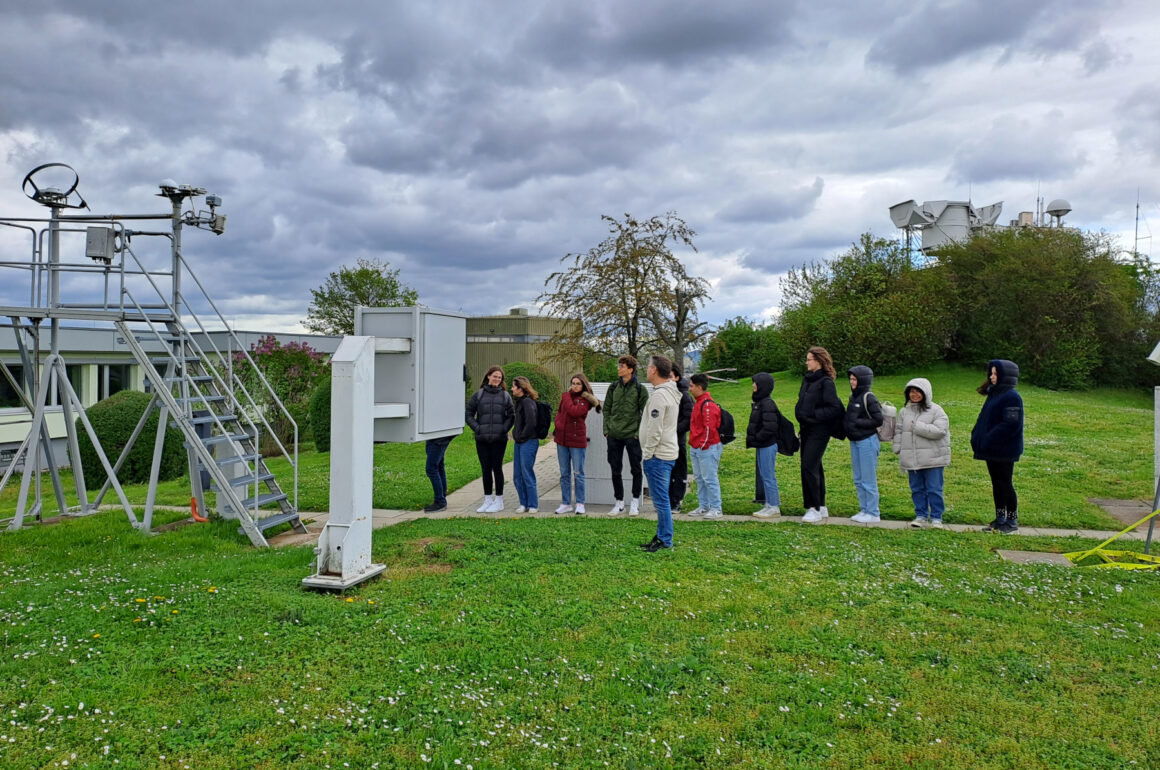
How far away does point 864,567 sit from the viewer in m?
6.89

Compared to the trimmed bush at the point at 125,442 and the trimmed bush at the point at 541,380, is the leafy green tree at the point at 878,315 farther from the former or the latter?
the trimmed bush at the point at 125,442

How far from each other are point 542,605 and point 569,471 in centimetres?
491

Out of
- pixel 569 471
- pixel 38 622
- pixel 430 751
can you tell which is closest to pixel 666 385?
pixel 569 471

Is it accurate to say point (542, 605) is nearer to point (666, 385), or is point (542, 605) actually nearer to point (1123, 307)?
point (666, 385)

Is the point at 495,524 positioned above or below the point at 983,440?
below

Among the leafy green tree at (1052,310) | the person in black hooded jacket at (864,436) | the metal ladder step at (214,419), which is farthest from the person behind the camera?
the leafy green tree at (1052,310)

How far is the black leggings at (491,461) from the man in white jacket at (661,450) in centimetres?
303

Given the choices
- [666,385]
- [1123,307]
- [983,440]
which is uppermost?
[1123,307]

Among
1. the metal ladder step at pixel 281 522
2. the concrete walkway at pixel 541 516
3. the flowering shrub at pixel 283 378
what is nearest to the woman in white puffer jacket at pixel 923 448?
the concrete walkway at pixel 541 516

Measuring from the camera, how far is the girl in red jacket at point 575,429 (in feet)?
32.5

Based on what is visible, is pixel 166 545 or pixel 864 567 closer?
pixel 864 567

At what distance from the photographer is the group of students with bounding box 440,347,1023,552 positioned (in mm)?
8281

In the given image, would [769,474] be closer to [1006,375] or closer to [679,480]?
[679,480]

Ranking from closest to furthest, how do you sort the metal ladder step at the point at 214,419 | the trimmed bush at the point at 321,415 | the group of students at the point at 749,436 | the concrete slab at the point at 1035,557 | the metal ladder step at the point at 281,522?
the concrete slab at the point at 1035,557 → the group of students at the point at 749,436 → the metal ladder step at the point at 214,419 → the metal ladder step at the point at 281,522 → the trimmed bush at the point at 321,415
